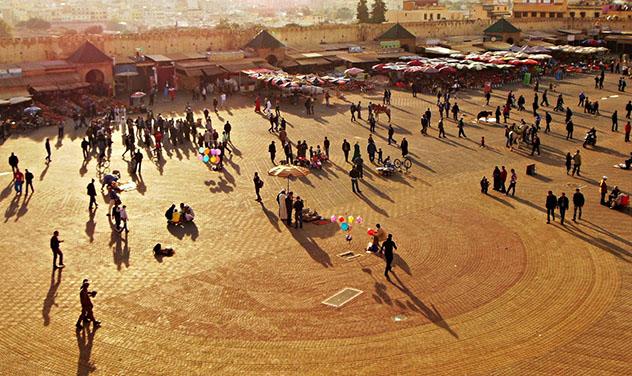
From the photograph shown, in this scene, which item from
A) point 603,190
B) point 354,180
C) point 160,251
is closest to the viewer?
point 160,251

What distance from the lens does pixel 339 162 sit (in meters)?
26.2

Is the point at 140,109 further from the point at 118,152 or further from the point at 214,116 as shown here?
the point at 118,152

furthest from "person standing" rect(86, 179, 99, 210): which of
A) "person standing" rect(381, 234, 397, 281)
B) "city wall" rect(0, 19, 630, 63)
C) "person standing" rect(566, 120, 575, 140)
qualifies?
"city wall" rect(0, 19, 630, 63)

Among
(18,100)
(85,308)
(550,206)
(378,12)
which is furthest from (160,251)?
(378,12)

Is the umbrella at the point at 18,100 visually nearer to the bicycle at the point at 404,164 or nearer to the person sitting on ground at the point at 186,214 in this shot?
the person sitting on ground at the point at 186,214

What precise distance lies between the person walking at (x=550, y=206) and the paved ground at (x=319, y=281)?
0.30 m

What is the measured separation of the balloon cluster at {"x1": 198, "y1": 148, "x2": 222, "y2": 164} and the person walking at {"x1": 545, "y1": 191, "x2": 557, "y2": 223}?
38.6 feet

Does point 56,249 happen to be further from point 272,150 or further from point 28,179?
point 272,150

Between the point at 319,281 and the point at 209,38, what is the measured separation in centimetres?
3921

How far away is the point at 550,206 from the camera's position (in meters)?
19.3

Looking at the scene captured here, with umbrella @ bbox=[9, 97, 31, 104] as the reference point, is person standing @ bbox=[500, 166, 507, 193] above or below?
below

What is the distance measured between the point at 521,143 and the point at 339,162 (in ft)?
27.1

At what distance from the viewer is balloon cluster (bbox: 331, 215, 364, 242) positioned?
61.0 ft

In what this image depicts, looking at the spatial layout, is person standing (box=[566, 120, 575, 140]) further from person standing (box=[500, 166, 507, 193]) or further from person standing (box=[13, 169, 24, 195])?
person standing (box=[13, 169, 24, 195])
